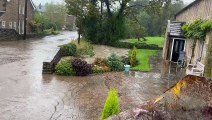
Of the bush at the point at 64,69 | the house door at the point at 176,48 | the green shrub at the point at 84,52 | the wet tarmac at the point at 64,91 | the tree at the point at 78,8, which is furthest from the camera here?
the tree at the point at 78,8

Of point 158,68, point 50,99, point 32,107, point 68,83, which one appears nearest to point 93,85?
point 68,83

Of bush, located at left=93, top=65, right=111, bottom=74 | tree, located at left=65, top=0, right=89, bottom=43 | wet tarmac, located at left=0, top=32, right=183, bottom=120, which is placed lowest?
wet tarmac, located at left=0, top=32, right=183, bottom=120

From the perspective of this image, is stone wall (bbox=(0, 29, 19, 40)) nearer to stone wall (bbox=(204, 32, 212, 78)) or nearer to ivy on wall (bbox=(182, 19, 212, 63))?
ivy on wall (bbox=(182, 19, 212, 63))

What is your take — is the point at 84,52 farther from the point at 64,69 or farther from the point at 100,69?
the point at 64,69

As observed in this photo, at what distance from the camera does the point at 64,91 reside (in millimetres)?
15172

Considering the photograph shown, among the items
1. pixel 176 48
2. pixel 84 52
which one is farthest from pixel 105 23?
pixel 176 48

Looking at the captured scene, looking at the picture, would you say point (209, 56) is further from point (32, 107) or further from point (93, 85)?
point (32, 107)

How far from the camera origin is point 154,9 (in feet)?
146

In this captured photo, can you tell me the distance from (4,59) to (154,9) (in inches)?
1012

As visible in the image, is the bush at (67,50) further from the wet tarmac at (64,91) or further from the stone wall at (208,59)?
the stone wall at (208,59)

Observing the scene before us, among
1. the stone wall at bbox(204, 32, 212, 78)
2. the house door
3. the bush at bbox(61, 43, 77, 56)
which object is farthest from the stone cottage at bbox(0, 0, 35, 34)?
the stone wall at bbox(204, 32, 212, 78)

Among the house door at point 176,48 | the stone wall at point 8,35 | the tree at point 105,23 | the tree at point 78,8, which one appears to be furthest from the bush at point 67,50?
the stone wall at point 8,35

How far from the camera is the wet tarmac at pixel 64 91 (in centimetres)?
1179

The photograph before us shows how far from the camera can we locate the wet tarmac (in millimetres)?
11789
